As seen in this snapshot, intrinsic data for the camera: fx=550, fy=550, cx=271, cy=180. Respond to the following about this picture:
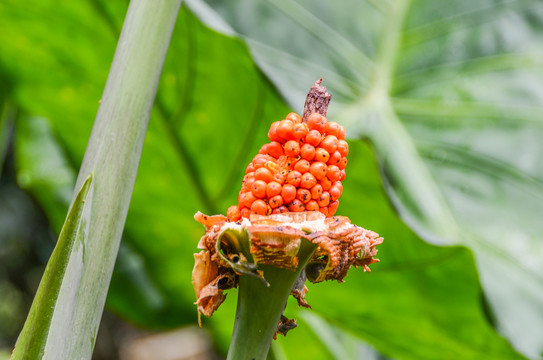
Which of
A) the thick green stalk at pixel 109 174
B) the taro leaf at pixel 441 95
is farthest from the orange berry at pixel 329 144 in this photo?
the taro leaf at pixel 441 95

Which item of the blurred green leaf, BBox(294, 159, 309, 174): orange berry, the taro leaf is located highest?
the taro leaf

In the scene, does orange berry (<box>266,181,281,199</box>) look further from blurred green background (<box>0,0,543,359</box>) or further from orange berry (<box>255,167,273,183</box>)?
blurred green background (<box>0,0,543,359</box>)

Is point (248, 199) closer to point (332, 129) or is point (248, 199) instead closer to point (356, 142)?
point (332, 129)

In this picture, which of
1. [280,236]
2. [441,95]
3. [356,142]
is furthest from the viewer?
[441,95]

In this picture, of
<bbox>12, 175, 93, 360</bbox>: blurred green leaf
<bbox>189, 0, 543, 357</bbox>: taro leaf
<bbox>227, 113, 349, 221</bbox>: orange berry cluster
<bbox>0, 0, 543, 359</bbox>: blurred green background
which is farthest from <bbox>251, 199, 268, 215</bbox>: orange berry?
<bbox>189, 0, 543, 357</bbox>: taro leaf

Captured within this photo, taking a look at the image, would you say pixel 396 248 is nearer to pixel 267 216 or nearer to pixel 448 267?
pixel 448 267

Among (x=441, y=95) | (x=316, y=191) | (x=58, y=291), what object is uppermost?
(x=441, y=95)

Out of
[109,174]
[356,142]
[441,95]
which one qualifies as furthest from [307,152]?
[441,95]

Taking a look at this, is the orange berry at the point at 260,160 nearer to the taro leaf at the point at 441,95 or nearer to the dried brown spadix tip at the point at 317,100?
the dried brown spadix tip at the point at 317,100
